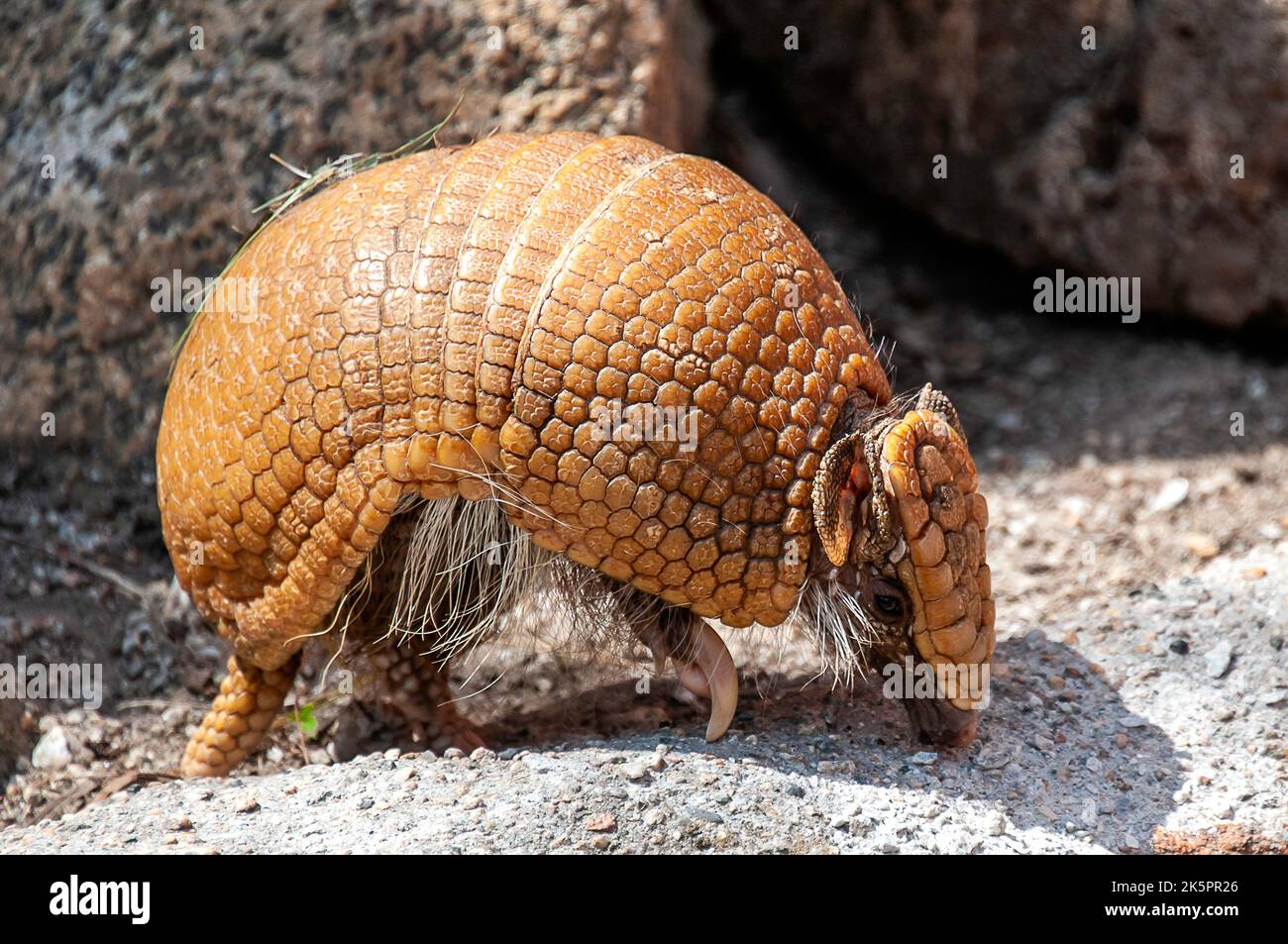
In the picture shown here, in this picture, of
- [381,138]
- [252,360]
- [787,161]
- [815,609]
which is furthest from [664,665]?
[787,161]

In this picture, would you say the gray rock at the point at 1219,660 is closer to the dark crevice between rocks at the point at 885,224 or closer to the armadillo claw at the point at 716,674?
the armadillo claw at the point at 716,674

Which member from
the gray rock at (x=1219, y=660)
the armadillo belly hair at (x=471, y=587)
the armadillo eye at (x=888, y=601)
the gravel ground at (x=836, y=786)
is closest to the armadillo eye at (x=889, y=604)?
the armadillo eye at (x=888, y=601)

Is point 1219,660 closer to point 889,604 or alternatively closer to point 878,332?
point 889,604

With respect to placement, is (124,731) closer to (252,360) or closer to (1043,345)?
(252,360)

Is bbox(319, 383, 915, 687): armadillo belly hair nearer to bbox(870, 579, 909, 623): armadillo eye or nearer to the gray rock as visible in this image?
bbox(870, 579, 909, 623): armadillo eye

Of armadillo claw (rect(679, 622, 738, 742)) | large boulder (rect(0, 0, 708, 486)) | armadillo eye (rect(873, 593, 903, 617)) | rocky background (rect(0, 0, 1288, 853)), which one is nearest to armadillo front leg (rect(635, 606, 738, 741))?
armadillo claw (rect(679, 622, 738, 742))
